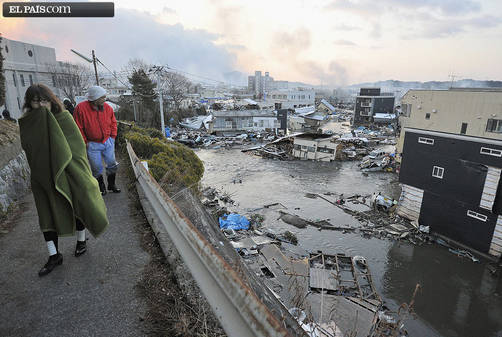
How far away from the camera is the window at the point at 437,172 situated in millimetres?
13438

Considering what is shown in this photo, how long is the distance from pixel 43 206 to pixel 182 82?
5171 cm

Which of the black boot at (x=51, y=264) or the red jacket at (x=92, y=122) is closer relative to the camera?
the black boot at (x=51, y=264)

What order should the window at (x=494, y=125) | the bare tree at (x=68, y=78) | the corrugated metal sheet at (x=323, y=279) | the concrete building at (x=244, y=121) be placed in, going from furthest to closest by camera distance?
the concrete building at (x=244, y=121), the bare tree at (x=68, y=78), the window at (x=494, y=125), the corrugated metal sheet at (x=323, y=279)

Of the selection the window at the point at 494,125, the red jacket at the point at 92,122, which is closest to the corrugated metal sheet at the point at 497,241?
the window at the point at 494,125

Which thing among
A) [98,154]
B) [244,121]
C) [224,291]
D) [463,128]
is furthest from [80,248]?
[244,121]

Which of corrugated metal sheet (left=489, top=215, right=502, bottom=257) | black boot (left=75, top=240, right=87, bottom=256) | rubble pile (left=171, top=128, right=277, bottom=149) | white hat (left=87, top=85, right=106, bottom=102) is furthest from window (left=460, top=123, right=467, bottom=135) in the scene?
black boot (left=75, top=240, right=87, bottom=256)

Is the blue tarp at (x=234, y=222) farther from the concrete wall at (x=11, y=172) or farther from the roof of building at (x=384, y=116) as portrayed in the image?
the roof of building at (x=384, y=116)

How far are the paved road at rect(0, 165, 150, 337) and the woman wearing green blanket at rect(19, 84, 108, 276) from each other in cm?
23

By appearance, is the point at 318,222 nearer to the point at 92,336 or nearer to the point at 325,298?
the point at 325,298

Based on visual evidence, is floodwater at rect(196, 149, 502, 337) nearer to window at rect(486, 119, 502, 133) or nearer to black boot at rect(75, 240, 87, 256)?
window at rect(486, 119, 502, 133)

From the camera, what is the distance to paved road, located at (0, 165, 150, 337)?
200 cm

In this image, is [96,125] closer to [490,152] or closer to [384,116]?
[490,152]

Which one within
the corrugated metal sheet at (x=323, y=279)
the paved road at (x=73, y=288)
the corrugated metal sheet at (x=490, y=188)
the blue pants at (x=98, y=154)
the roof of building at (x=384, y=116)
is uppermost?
the blue pants at (x=98, y=154)

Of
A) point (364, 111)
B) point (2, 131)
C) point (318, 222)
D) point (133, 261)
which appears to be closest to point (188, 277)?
point (133, 261)
